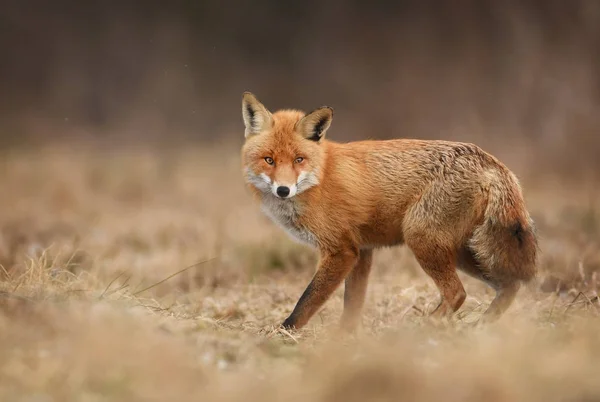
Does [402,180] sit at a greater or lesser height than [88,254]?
greater

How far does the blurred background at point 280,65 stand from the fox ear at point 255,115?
842 cm

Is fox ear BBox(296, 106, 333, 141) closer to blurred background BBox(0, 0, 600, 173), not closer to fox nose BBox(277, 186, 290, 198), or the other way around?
fox nose BBox(277, 186, 290, 198)

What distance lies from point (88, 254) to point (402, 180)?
430cm

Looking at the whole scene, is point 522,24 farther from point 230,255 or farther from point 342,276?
point 342,276

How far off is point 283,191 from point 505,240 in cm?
150

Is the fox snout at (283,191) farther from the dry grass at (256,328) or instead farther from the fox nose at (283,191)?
the dry grass at (256,328)

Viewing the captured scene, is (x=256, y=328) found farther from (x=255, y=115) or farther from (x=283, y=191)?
(x=255, y=115)

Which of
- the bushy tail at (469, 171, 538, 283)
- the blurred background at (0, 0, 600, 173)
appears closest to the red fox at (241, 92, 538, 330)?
the bushy tail at (469, 171, 538, 283)

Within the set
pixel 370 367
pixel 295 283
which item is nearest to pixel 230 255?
pixel 295 283

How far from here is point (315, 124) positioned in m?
6.02

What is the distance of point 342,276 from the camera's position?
18.9 feet

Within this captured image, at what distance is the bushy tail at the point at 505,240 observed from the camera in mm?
5516

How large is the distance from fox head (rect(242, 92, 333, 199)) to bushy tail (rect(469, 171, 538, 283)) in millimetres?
1204

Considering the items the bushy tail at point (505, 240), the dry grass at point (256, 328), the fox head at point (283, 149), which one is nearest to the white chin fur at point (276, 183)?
the fox head at point (283, 149)
